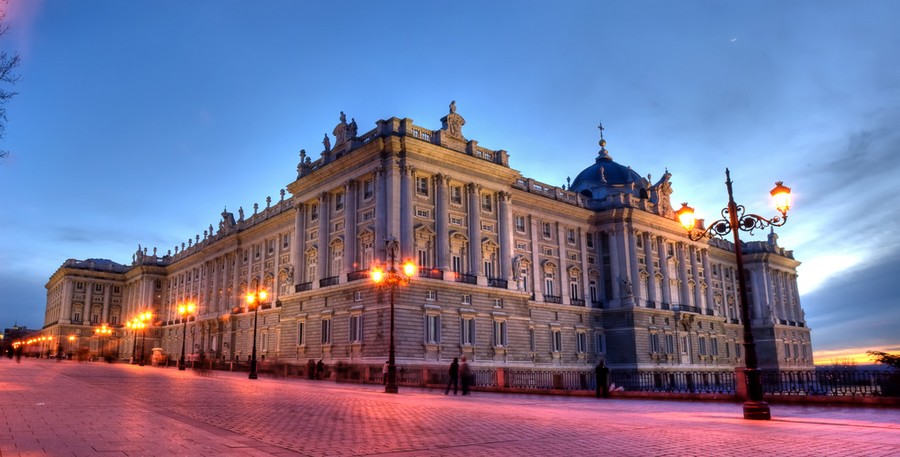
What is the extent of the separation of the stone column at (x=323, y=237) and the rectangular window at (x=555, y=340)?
70.2ft

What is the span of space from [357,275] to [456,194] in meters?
10.3

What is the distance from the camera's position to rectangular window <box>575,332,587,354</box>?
6103 cm

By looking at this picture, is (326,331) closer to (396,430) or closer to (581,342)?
(581,342)

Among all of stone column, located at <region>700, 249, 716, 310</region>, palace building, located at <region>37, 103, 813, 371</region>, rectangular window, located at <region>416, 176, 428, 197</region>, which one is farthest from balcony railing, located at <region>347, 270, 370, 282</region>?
stone column, located at <region>700, 249, 716, 310</region>

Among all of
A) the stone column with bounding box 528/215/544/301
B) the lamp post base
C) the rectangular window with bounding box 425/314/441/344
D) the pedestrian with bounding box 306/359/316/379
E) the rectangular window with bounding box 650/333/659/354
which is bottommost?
the lamp post base

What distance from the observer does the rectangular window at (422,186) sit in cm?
4728

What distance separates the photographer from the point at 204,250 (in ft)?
276

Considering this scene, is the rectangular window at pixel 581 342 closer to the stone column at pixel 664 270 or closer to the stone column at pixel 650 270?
the stone column at pixel 650 270

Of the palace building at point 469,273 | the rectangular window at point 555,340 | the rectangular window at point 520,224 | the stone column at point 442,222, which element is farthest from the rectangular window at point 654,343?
the stone column at point 442,222

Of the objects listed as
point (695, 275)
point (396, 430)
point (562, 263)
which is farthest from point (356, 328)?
point (695, 275)

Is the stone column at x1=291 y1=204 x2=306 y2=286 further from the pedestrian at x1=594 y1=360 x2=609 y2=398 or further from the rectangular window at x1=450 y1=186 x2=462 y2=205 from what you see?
the pedestrian at x1=594 y1=360 x2=609 y2=398

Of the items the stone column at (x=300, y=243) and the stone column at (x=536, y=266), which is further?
the stone column at (x=536, y=266)

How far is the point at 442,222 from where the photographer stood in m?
47.0

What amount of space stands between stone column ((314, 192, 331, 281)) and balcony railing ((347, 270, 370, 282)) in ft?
15.5
